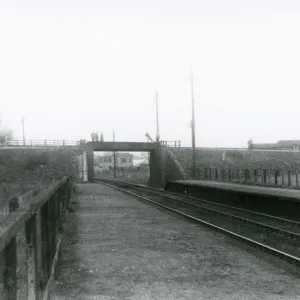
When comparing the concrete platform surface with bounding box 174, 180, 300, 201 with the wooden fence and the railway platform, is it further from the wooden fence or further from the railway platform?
the wooden fence

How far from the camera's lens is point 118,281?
22.5 ft

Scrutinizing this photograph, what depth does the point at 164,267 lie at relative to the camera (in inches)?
306

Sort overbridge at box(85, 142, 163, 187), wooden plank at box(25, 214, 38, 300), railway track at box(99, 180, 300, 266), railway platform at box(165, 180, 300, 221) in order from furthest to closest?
1. overbridge at box(85, 142, 163, 187)
2. railway platform at box(165, 180, 300, 221)
3. railway track at box(99, 180, 300, 266)
4. wooden plank at box(25, 214, 38, 300)

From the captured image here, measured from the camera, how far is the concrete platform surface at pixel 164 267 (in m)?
6.24

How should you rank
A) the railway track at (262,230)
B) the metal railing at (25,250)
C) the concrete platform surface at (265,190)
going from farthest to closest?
1. the concrete platform surface at (265,190)
2. the railway track at (262,230)
3. the metal railing at (25,250)

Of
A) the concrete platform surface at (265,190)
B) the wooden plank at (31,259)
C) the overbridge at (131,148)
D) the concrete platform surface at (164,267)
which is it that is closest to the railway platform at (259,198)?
the concrete platform surface at (265,190)

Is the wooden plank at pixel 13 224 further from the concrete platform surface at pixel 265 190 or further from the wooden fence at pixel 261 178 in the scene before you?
the wooden fence at pixel 261 178

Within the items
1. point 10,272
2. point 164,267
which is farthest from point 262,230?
point 10,272

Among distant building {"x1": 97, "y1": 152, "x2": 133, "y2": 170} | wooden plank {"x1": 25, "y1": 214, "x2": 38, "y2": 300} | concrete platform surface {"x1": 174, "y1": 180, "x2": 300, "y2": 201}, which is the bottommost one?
distant building {"x1": 97, "y1": 152, "x2": 133, "y2": 170}

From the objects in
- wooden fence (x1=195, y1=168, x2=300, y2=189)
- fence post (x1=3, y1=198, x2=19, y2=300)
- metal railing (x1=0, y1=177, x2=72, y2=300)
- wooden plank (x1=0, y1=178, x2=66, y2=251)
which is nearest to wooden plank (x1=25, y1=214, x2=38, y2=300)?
metal railing (x1=0, y1=177, x2=72, y2=300)

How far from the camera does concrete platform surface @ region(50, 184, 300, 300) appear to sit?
6242 millimetres

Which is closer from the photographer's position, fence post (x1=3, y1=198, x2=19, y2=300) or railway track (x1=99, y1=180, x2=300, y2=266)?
fence post (x1=3, y1=198, x2=19, y2=300)

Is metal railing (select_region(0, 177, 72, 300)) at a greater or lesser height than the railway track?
greater

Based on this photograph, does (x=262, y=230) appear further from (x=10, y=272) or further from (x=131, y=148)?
(x=131, y=148)
